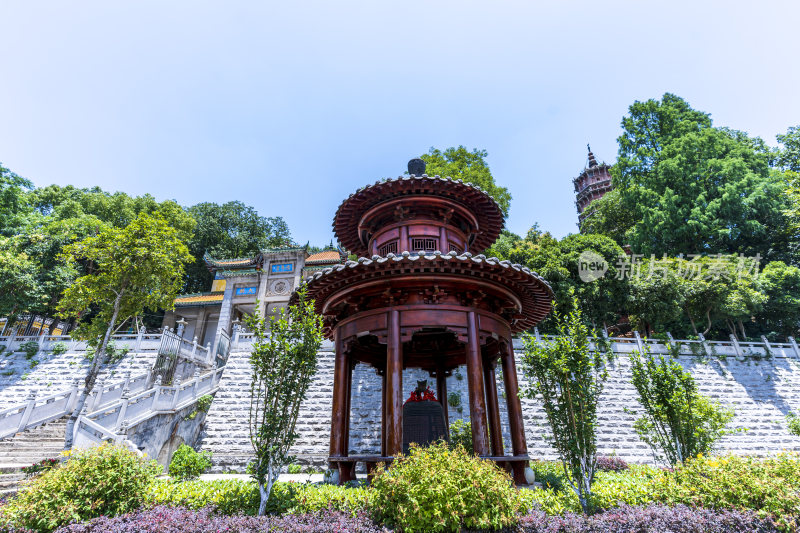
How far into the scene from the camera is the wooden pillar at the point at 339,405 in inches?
305

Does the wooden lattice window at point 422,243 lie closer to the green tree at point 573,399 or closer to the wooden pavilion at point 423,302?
the wooden pavilion at point 423,302

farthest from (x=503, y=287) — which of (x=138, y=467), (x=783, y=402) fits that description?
(x=783, y=402)

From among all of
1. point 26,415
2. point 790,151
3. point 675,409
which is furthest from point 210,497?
point 790,151

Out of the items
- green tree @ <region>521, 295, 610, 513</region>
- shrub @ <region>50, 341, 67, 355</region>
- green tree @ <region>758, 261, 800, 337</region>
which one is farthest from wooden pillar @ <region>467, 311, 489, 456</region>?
shrub @ <region>50, 341, 67, 355</region>

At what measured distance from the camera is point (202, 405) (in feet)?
51.1

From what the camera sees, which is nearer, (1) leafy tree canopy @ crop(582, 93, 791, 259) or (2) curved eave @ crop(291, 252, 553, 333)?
(2) curved eave @ crop(291, 252, 553, 333)

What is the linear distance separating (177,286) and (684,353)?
86.0 ft

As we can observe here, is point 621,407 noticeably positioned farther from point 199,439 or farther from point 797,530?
point 199,439

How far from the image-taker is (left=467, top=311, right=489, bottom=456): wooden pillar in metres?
6.84

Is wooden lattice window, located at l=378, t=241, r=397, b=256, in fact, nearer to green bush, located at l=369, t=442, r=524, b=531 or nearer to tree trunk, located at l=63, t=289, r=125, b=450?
green bush, located at l=369, t=442, r=524, b=531

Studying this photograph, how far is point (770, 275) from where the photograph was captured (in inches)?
948

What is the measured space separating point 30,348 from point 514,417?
27.8 meters

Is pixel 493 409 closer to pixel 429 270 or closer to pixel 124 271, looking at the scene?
pixel 429 270

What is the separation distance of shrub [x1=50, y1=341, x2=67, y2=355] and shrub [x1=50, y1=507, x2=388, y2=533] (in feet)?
76.6
